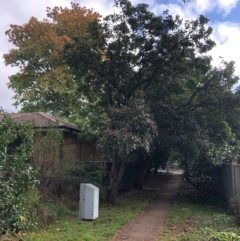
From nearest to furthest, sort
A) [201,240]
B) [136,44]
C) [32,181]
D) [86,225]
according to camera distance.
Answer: [32,181] < [201,240] < [86,225] < [136,44]

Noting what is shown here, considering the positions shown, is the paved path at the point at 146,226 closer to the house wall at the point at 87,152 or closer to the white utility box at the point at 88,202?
the white utility box at the point at 88,202

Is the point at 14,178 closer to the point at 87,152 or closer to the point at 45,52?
the point at 87,152

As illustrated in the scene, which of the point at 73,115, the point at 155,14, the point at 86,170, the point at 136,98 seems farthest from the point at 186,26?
the point at 73,115

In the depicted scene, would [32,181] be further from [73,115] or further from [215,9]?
[73,115]

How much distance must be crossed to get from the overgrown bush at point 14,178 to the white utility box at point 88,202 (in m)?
2.82

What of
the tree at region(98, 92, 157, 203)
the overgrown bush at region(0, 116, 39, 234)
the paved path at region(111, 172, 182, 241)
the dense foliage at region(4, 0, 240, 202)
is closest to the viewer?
the overgrown bush at region(0, 116, 39, 234)

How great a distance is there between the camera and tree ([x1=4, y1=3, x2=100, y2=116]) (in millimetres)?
25016

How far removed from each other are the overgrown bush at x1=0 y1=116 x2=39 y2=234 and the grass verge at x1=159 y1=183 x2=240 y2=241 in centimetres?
334

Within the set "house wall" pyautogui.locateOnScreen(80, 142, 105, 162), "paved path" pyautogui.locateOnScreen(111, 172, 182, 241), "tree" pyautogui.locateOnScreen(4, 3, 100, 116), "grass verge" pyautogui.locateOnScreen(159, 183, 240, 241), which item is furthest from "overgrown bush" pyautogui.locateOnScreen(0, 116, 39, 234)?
"tree" pyautogui.locateOnScreen(4, 3, 100, 116)

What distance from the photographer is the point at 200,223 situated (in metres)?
9.92

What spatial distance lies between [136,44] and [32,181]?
8263 millimetres

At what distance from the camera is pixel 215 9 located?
802 centimetres

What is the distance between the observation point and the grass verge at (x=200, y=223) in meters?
8.04

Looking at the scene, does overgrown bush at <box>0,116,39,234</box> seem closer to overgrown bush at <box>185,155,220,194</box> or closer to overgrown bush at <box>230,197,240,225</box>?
overgrown bush at <box>230,197,240,225</box>
